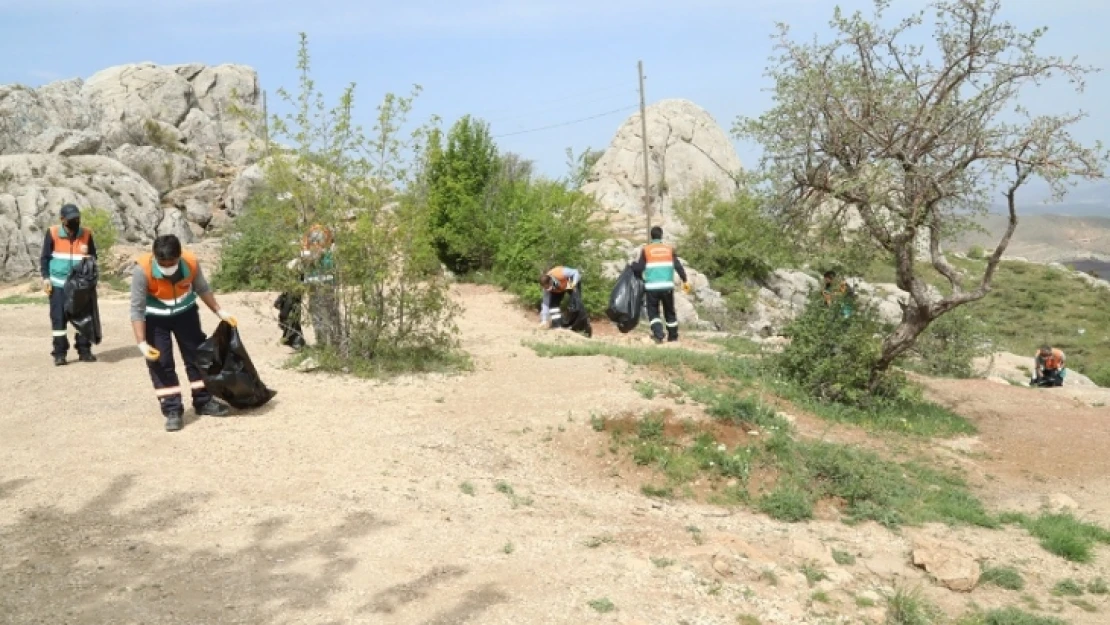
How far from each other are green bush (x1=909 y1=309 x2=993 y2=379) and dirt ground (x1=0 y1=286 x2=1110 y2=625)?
4113 millimetres

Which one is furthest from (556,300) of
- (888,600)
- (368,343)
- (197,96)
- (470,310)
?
(197,96)

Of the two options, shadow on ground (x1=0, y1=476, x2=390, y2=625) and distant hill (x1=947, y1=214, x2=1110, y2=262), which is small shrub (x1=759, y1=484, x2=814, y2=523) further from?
distant hill (x1=947, y1=214, x2=1110, y2=262)

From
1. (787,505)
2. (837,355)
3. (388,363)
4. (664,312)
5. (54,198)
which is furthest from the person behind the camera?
(54,198)

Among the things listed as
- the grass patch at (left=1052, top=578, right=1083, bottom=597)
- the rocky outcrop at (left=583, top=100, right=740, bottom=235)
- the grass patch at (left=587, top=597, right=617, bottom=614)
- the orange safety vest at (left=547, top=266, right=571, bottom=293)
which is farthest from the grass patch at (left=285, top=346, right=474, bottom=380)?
the rocky outcrop at (left=583, top=100, right=740, bottom=235)

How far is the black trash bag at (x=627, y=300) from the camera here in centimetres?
1391

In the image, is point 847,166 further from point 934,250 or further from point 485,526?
point 485,526

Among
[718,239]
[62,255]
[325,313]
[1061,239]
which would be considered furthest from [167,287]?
[1061,239]

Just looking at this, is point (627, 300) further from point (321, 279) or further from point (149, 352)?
point (149, 352)

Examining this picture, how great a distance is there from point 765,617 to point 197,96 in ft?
167

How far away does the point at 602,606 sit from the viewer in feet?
15.1

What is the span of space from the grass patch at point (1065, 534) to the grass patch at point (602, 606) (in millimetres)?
3847

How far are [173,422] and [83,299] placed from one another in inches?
110

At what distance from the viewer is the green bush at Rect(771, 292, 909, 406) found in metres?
9.66

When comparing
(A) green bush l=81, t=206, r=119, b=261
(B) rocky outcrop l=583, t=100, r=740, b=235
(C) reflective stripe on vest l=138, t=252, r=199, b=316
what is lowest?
(C) reflective stripe on vest l=138, t=252, r=199, b=316
